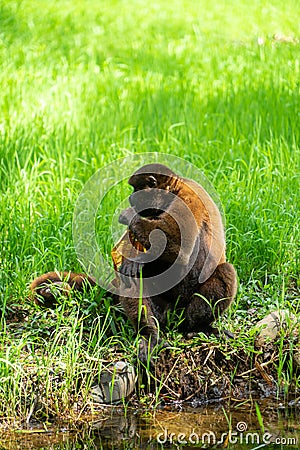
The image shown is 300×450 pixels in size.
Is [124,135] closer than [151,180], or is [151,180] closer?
[151,180]

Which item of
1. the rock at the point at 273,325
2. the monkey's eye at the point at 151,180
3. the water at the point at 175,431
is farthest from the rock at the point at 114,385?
the monkey's eye at the point at 151,180

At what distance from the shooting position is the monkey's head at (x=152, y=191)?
4.39 metres

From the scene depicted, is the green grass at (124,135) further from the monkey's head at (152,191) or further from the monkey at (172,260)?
the monkey's head at (152,191)

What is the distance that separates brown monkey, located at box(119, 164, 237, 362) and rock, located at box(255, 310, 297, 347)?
31cm

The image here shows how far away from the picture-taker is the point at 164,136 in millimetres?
7484

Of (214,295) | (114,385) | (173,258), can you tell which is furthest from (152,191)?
(114,385)

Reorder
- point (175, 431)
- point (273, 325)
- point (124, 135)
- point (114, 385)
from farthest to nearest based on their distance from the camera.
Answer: point (124, 135) < point (273, 325) < point (114, 385) < point (175, 431)

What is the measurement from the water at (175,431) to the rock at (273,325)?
0.48 meters

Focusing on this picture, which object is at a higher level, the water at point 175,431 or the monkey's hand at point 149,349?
the monkey's hand at point 149,349

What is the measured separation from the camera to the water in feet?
12.7

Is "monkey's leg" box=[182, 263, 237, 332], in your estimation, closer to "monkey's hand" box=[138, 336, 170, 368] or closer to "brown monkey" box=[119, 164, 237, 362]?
"brown monkey" box=[119, 164, 237, 362]

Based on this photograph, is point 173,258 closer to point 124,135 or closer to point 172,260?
point 172,260

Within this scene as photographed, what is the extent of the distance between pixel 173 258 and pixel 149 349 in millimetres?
563

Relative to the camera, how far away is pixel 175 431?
4.02 m
